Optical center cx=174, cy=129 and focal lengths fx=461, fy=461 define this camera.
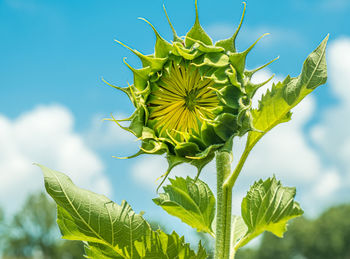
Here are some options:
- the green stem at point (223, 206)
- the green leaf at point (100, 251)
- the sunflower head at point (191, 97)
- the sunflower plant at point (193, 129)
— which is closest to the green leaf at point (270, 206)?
the sunflower plant at point (193, 129)

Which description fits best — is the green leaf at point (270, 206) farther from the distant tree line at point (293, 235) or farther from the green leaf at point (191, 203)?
the distant tree line at point (293, 235)

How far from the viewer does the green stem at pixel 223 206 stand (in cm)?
221

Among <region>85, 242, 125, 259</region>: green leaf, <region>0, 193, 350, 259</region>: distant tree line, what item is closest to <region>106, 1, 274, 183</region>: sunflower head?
<region>85, 242, 125, 259</region>: green leaf

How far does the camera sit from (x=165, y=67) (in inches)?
84.2

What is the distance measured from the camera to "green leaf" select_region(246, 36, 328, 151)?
2160mm

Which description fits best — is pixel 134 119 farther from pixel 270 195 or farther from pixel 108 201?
pixel 270 195

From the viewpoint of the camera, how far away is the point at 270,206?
91.2 inches

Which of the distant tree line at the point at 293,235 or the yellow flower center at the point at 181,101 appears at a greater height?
the distant tree line at the point at 293,235

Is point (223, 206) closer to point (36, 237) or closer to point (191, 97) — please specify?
point (191, 97)

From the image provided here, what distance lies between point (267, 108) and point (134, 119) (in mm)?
654

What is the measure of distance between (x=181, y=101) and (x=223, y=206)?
21.4 inches

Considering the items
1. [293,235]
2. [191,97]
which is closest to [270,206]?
[191,97]

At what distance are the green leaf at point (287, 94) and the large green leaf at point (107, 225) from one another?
0.63 meters

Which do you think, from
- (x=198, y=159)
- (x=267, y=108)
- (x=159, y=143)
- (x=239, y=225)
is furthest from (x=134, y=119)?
(x=239, y=225)
